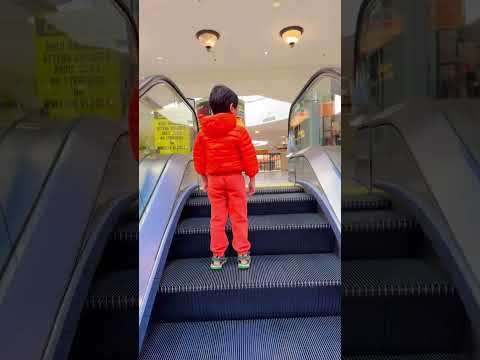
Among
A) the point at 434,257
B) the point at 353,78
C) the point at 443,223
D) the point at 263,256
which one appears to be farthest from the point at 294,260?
the point at 353,78

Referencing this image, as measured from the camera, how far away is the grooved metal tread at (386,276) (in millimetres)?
837

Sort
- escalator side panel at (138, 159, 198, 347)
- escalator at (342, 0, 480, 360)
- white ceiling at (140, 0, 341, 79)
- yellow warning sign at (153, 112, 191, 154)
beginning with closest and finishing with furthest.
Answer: escalator at (342, 0, 480, 360) < escalator side panel at (138, 159, 198, 347) < yellow warning sign at (153, 112, 191, 154) < white ceiling at (140, 0, 341, 79)

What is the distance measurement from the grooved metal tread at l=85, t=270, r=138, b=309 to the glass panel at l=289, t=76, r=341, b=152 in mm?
2318

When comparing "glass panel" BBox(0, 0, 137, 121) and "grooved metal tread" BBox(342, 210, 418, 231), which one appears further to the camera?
"grooved metal tread" BBox(342, 210, 418, 231)

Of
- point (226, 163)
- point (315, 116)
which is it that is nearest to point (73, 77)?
point (226, 163)

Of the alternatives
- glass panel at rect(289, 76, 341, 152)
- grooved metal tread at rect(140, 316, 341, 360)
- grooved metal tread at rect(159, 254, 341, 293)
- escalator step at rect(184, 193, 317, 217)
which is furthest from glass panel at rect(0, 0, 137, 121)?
glass panel at rect(289, 76, 341, 152)

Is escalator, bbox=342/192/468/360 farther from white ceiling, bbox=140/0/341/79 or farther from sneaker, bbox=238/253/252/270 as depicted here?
white ceiling, bbox=140/0/341/79

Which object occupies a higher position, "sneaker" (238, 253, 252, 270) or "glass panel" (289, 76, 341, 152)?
"glass panel" (289, 76, 341, 152)

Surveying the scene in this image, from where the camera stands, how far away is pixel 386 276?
884 millimetres

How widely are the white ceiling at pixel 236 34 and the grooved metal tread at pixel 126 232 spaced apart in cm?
549

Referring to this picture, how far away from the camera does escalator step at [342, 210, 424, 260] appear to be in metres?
0.84

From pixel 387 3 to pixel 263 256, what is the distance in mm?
1620

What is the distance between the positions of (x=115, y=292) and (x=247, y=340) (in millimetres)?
811

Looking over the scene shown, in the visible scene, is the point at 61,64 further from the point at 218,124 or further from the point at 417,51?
the point at 218,124
